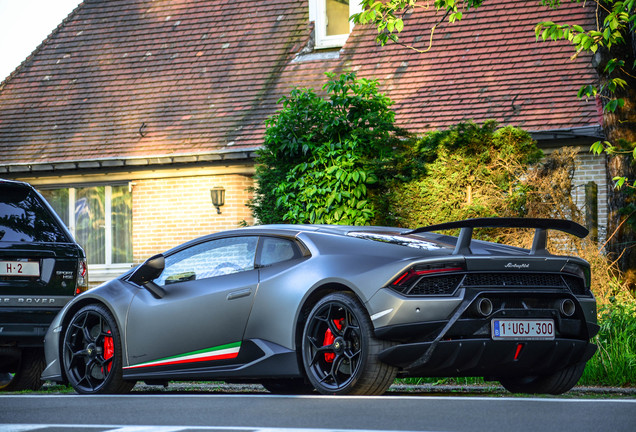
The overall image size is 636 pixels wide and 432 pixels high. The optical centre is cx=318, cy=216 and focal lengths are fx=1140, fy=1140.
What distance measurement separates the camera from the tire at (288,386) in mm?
8695

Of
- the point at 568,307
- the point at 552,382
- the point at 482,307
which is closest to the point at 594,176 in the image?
the point at 552,382

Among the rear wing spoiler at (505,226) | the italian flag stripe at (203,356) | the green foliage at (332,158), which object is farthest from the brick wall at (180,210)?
the rear wing spoiler at (505,226)

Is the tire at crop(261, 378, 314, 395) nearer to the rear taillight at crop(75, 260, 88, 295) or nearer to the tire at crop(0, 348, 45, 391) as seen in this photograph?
the rear taillight at crop(75, 260, 88, 295)

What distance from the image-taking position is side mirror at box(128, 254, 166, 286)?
9.02m

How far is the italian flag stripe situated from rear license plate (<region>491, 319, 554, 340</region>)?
6.32 feet

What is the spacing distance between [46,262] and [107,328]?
4.72 feet

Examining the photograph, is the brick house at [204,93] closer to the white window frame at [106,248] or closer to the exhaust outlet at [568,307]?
the white window frame at [106,248]

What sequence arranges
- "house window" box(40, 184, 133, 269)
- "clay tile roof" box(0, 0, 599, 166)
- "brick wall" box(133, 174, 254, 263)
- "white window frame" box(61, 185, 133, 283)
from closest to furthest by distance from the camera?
1. "clay tile roof" box(0, 0, 599, 166)
2. "brick wall" box(133, 174, 254, 263)
3. "white window frame" box(61, 185, 133, 283)
4. "house window" box(40, 184, 133, 269)

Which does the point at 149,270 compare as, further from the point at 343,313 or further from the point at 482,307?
the point at 482,307

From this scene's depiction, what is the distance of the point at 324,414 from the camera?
6406 millimetres

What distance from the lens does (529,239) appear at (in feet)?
42.8

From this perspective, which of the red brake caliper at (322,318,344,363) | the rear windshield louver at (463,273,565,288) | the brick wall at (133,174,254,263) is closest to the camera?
the rear windshield louver at (463,273,565,288)

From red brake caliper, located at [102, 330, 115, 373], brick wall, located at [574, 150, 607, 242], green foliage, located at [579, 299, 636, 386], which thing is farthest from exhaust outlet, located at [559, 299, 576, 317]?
brick wall, located at [574, 150, 607, 242]

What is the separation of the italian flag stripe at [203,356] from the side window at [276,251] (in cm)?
65
